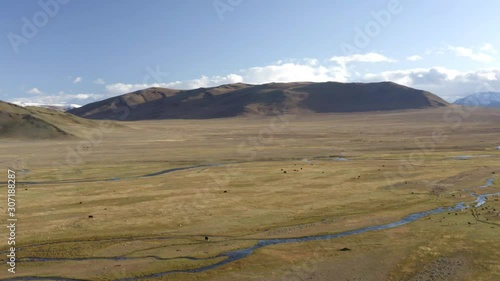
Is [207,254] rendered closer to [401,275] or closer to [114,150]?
[401,275]

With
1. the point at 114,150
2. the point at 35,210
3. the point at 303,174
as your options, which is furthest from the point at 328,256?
the point at 114,150

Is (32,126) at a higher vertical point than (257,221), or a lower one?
higher

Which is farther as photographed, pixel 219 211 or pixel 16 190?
pixel 16 190

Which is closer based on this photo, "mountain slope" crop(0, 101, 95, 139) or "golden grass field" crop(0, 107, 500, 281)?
"golden grass field" crop(0, 107, 500, 281)

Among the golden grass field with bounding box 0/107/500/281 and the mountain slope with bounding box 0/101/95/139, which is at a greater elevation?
the mountain slope with bounding box 0/101/95/139

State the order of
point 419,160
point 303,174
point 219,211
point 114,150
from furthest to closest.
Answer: point 114,150 < point 419,160 < point 303,174 < point 219,211

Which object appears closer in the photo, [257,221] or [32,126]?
[257,221]

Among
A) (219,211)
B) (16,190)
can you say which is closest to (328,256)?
(219,211)

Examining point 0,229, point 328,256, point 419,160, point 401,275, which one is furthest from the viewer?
point 419,160

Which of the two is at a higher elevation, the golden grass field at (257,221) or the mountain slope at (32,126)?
the mountain slope at (32,126)

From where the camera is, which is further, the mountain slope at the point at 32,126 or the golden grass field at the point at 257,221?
the mountain slope at the point at 32,126
